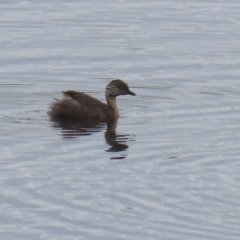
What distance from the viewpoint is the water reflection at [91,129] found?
14711 millimetres

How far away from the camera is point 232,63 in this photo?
19.8 m

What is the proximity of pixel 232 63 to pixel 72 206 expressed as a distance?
28.5 ft

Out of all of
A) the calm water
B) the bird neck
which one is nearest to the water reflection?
the calm water

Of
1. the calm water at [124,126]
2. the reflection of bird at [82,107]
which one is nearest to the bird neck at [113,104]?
the reflection of bird at [82,107]

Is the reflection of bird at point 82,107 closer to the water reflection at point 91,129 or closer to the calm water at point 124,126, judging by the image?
the water reflection at point 91,129

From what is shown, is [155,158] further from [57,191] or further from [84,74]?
[84,74]

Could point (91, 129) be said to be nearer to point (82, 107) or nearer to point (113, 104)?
point (82, 107)

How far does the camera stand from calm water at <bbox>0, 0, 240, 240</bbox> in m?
11.3

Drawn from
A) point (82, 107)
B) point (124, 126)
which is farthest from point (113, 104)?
point (124, 126)

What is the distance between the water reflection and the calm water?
0.03 meters

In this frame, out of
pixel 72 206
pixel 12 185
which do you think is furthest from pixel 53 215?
pixel 12 185

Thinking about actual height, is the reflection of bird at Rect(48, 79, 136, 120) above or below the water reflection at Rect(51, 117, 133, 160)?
above

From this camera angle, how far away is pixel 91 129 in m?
15.8

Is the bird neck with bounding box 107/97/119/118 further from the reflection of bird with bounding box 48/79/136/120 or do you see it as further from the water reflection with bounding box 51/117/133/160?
the water reflection with bounding box 51/117/133/160
